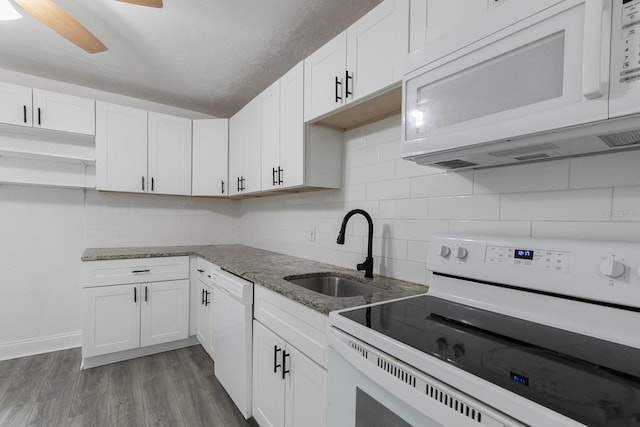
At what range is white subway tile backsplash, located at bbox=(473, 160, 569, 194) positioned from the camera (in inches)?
39.8

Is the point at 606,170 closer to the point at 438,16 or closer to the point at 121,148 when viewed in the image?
the point at 438,16

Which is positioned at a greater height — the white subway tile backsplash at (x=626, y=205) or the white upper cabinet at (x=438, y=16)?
the white upper cabinet at (x=438, y=16)

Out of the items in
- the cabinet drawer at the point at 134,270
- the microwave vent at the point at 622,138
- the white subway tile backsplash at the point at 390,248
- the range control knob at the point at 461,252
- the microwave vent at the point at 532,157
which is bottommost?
the cabinet drawer at the point at 134,270

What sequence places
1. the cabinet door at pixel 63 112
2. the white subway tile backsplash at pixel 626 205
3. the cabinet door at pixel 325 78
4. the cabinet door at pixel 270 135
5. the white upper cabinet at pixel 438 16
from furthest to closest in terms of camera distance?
1. the cabinet door at pixel 63 112
2. the cabinet door at pixel 270 135
3. the cabinet door at pixel 325 78
4. the white upper cabinet at pixel 438 16
5. the white subway tile backsplash at pixel 626 205

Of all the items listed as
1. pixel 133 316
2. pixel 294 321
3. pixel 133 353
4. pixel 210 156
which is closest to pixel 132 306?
pixel 133 316

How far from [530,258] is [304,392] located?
3.30ft

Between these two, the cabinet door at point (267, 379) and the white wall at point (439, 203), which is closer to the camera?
the white wall at point (439, 203)

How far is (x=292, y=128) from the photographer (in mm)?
1940

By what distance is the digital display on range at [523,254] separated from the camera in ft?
3.07

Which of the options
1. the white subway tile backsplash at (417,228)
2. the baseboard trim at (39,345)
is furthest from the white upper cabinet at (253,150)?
the baseboard trim at (39,345)

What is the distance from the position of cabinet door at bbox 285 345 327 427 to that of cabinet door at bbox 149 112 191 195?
2211 mm

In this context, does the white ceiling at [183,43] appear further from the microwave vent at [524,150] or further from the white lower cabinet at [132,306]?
the white lower cabinet at [132,306]

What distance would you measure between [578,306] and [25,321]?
383cm

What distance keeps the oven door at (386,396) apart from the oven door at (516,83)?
666 mm
